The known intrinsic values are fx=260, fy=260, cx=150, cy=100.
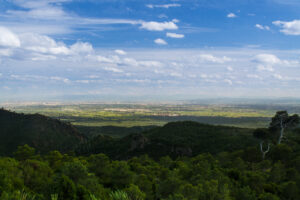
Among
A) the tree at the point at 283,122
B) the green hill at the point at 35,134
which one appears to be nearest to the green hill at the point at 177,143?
the green hill at the point at 35,134

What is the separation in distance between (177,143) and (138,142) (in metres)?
19.2

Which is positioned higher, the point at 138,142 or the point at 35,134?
the point at 138,142

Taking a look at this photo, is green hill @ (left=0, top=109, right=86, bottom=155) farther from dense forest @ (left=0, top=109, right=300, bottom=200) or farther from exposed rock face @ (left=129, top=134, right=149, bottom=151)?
exposed rock face @ (left=129, top=134, right=149, bottom=151)

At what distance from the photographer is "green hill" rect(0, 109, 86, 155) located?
153637 millimetres

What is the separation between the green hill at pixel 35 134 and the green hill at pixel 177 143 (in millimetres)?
27972

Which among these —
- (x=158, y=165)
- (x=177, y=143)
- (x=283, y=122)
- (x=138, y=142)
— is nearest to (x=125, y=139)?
(x=138, y=142)

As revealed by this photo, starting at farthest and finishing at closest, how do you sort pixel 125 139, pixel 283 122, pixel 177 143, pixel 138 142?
pixel 125 139
pixel 138 142
pixel 177 143
pixel 283 122

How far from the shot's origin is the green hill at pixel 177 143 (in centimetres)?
11794

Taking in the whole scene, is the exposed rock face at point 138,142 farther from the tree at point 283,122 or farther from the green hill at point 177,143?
the tree at point 283,122

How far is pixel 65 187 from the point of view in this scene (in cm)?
2244

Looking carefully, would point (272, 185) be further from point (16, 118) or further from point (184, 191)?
point (16, 118)

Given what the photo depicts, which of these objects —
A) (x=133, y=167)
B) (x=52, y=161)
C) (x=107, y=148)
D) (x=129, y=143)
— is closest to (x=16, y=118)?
(x=107, y=148)

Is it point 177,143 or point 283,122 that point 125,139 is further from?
point 283,122

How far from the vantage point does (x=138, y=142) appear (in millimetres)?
128125
